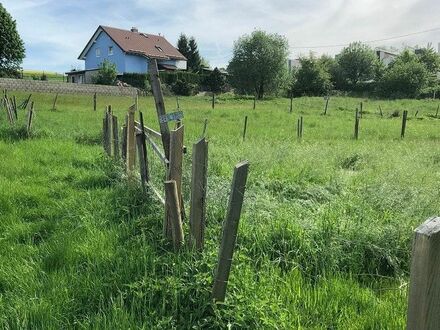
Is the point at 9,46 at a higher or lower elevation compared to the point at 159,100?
higher

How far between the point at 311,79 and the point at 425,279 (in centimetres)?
6374

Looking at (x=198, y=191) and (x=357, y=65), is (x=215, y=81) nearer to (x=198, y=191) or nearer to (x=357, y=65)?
(x=357, y=65)

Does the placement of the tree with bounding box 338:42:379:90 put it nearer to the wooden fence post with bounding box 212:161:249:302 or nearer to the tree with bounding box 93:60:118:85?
the tree with bounding box 93:60:118:85

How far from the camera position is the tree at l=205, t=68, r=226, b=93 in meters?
60.3

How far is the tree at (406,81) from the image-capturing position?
190 feet

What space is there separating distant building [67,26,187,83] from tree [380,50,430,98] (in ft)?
95.0

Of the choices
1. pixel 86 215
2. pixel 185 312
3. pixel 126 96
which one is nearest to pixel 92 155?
pixel 86 215

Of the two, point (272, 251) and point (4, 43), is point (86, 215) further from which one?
point (4, 43)

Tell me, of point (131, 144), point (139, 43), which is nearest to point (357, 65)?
point (139, 43)

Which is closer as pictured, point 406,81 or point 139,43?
point 406,81

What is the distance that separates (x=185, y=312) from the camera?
3207 millimetres

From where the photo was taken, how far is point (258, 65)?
59156 mm

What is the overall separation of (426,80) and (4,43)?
52.3 metres

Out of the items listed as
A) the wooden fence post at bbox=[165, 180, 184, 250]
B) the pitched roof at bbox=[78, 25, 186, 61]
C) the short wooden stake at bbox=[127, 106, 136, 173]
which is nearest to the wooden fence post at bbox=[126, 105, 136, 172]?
the short wooden stake at bbox=[127, 106, 136, 173]
